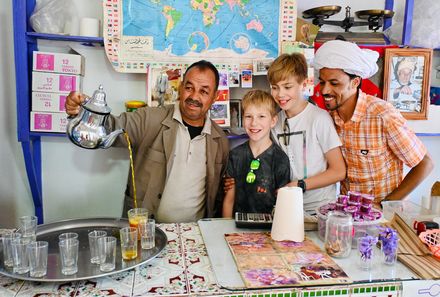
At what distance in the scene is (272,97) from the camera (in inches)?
67.4

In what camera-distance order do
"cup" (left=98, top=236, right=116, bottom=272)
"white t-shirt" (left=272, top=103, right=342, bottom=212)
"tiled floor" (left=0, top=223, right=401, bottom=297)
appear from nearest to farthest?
"tiled floor" (left=0, top=223, right=401, bottom=297)
"cup" (left=98, top=236, right=116, bottom=272)
"white t-shirt" (left=272, top=103, right=342, bottom=212)

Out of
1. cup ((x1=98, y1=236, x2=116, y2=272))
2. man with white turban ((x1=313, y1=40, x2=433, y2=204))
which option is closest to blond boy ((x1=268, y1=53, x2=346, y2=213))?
man with white turban ((x1=313, y1=40, x2=433, y2=204))

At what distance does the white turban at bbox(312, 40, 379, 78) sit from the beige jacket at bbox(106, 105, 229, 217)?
611 millimetres

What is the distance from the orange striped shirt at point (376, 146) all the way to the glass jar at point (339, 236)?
0.65 meters

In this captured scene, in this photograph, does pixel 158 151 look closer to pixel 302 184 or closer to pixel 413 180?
pixel 302 184

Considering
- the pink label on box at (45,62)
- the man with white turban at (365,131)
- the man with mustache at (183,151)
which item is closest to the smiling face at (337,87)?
the man with white turban at (365,131)

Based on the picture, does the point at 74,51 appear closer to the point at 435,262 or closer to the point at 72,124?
the point at 72,124

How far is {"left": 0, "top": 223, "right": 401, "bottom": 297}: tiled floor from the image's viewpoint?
962 mm

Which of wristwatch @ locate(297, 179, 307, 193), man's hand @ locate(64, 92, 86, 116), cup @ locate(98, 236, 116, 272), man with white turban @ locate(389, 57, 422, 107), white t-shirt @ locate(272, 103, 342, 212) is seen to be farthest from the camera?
man with white turban @ locate(389, 57, 422, 107)

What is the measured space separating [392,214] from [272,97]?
2.21ft

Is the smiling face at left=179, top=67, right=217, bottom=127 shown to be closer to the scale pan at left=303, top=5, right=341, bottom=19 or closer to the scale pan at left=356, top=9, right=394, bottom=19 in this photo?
the scale pan at left=303, top=5, right=341, bottom=19

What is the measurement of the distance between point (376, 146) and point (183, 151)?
880mm

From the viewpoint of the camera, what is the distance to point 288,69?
170cm

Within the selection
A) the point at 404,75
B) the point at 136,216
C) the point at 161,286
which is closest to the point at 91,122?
the point at 136,216
